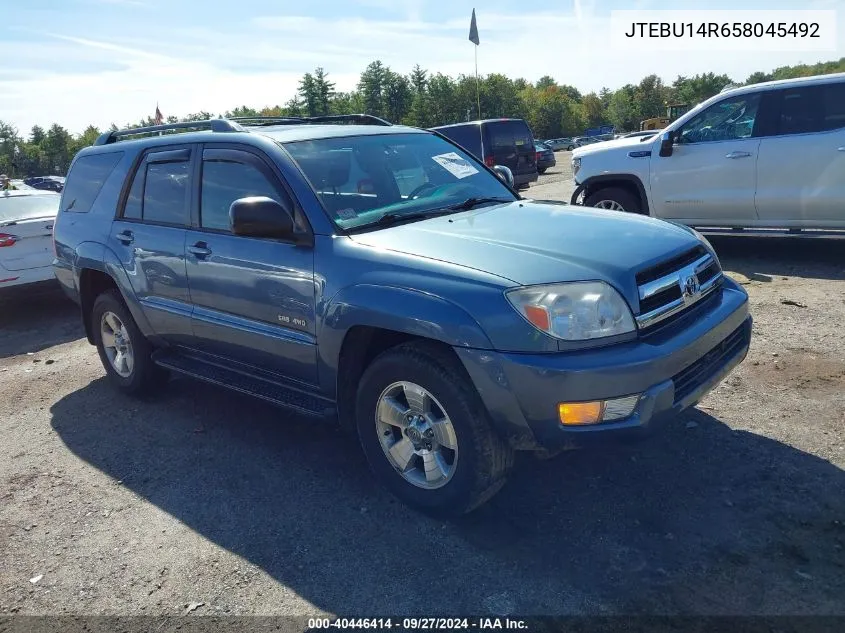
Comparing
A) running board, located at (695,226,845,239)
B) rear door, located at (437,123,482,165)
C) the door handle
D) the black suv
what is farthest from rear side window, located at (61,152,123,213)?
rear door, located at (437,123,482,165)

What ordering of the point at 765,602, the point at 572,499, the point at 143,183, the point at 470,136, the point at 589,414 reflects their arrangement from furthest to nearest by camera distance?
1. the point at 470,136
2. the point at 143,183
3. the point at 572,499
4. the point at 589,414
5. the point at 765,602

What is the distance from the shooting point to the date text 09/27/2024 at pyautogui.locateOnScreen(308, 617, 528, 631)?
259cm

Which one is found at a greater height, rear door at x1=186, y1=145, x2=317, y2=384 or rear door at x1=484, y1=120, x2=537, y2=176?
rear door at x1=484, y1=120, x2=537, y2=176

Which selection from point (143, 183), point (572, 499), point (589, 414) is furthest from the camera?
point (143, 183)

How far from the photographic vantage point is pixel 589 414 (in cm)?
281

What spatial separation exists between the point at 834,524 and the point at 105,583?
3.25m

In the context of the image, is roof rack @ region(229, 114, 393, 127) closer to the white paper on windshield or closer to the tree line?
the white paper on windshield

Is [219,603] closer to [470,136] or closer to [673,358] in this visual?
[673,358]

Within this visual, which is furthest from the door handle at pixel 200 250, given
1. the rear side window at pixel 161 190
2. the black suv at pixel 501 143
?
the black suv at pixel 501 143

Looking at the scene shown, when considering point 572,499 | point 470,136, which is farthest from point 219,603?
point 470,136

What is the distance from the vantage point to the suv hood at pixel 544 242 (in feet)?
9.75

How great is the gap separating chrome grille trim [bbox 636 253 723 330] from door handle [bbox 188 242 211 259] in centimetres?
252

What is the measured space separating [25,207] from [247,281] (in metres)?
6.18

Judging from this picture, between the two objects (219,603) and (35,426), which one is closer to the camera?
(219,603)
